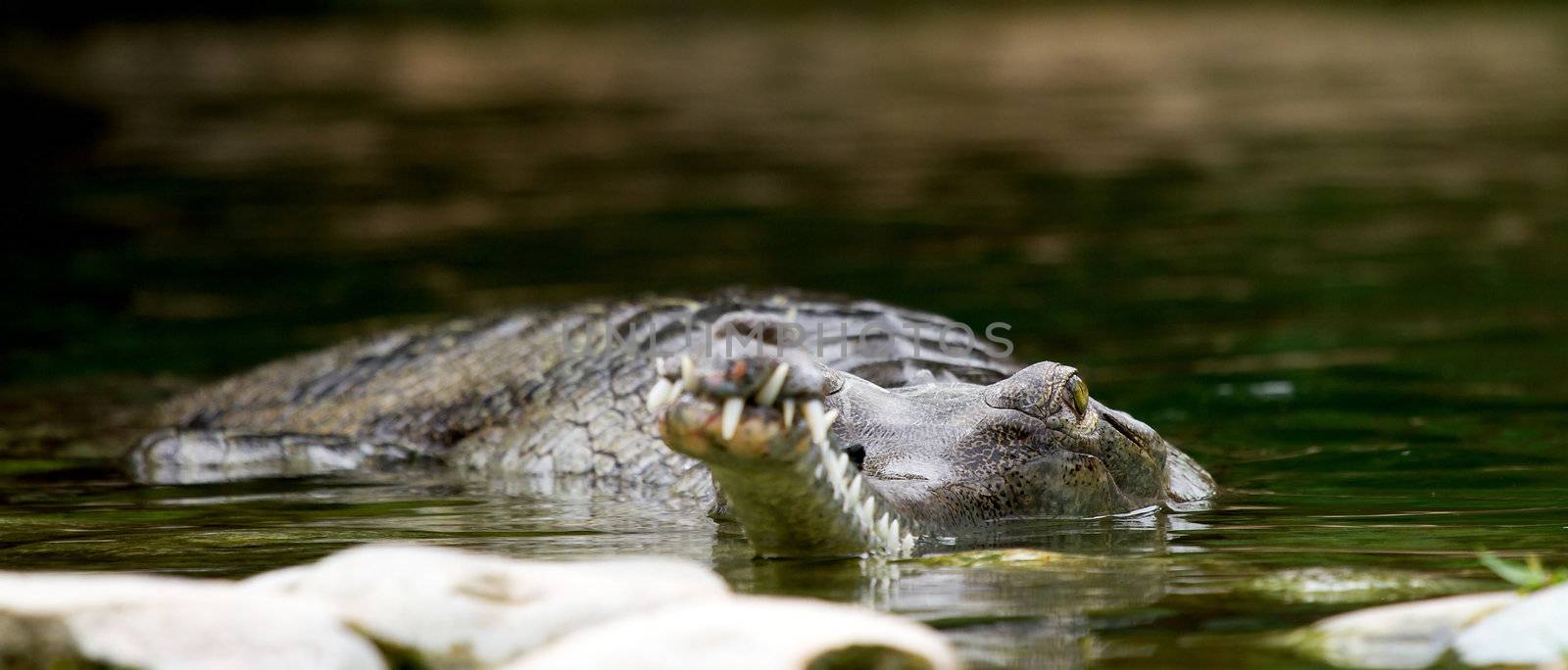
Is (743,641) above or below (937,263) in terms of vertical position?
below

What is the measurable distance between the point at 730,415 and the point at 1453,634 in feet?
3.96

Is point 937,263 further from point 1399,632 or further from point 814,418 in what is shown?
point 1399,632

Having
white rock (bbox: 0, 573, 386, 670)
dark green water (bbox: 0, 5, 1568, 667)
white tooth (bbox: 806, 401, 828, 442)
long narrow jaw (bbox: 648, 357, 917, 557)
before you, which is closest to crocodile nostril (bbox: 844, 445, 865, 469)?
long narrow jaw (bbox: 648, 357, 917, 557)

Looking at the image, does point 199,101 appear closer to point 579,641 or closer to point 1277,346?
point 1277,346

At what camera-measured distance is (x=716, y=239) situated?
12.6m

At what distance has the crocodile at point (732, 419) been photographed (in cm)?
329

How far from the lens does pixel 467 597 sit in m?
2.98

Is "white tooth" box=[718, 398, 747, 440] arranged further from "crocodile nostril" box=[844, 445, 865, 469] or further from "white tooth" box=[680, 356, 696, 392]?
"crocodile nostril" box=[844, 445, 865, 469]

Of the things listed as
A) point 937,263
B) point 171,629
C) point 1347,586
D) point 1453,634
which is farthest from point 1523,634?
point 937,263

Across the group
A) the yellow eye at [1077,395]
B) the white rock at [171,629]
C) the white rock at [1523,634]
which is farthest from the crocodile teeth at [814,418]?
the yellow eye at [1077,395]

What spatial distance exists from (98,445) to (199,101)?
723 inches

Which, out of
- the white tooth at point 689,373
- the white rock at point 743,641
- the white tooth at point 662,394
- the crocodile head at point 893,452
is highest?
the white tooth at point 689,373

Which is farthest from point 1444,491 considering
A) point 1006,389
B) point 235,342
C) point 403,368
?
point 235,342

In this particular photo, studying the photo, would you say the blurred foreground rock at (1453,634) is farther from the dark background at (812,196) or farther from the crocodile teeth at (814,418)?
the dark background at (812,196)
